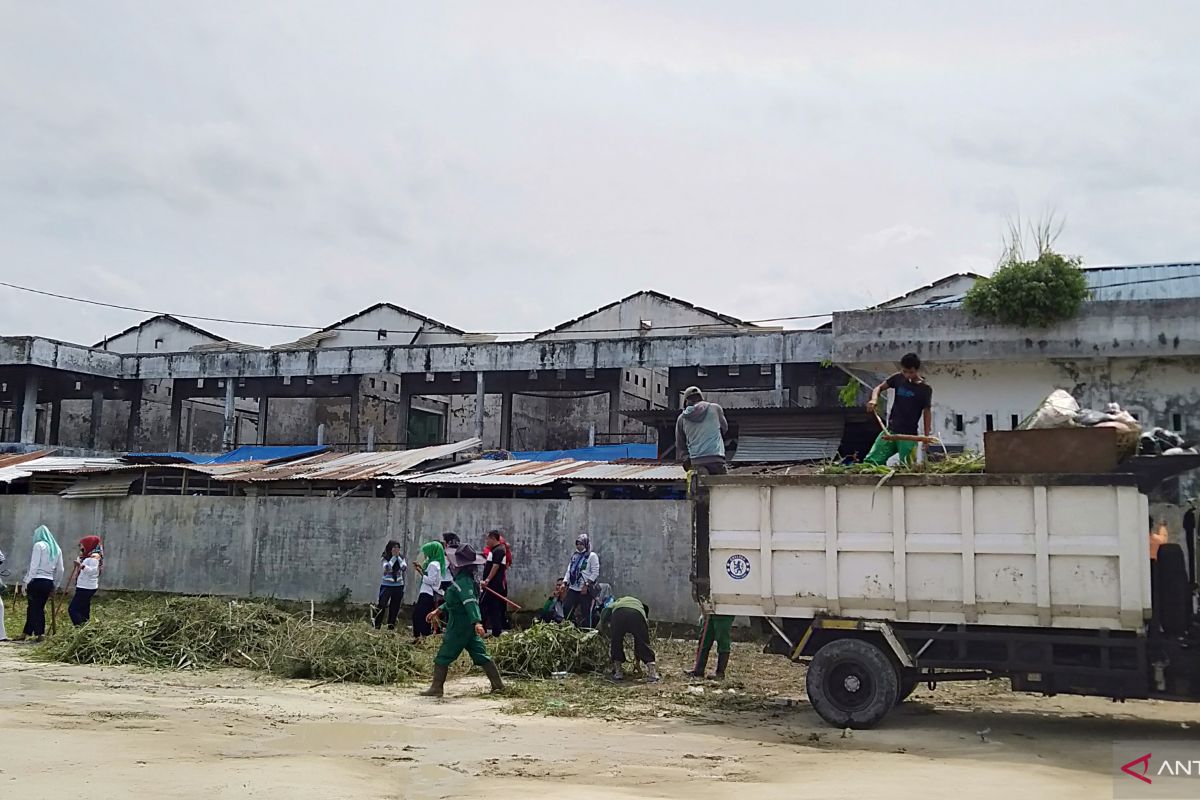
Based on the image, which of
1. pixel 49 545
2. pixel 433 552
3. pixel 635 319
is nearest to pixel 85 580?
pixel 49 545

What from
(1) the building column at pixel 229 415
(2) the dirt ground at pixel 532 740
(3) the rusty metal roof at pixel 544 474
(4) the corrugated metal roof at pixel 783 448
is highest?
(1) the building column at pixel 229 415

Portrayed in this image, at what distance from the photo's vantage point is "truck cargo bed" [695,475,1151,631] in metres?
8.16

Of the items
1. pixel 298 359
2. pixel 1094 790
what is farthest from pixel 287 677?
pixel 298 359

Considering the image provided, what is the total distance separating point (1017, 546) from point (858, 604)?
138cm

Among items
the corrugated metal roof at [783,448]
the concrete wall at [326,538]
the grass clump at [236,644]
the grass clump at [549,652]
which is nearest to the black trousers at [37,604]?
the grass clump at [236,644]

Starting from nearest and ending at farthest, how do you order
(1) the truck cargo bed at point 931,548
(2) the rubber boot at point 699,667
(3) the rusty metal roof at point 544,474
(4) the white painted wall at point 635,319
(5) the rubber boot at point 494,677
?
(1) the truck cargo bed at point 931,548 < (5) the rubber boot at point 494,677 < (2) the rubber boot at point 699,667 < (3) the rusty metal roof at point 544,474 < (4) the white painted wall at point 635,319

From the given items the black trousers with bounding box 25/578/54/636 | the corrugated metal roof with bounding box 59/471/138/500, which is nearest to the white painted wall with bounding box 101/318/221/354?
the corrugated metal roof with bounding box 59/471/138/500

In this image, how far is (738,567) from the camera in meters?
9.32

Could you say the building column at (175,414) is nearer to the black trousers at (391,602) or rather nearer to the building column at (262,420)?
the building column at (262,420)

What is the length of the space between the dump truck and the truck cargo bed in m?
0.01

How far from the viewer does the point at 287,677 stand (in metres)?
11.7

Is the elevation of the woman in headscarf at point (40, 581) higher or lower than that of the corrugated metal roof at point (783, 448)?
lower

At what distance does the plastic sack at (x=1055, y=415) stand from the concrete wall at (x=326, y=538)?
8.12 metres

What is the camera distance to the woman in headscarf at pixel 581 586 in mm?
15102
